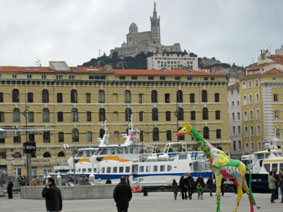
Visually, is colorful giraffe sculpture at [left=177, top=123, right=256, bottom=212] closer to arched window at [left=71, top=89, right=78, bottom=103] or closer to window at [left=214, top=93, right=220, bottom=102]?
arched window at [left=71, top=89, right=78, bottom=103]

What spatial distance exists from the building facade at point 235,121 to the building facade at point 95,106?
9535 mm

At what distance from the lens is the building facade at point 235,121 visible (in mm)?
93438

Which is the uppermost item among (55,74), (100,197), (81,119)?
(55,74)

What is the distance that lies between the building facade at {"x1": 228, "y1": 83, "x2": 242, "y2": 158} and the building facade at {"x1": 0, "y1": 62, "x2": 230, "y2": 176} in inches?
375

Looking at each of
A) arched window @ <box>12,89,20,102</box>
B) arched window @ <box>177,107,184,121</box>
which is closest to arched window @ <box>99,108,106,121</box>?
arched window @ <box>177,107,184,121</box>

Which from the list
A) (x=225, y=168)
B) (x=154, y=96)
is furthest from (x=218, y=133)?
(x=225, y=168)

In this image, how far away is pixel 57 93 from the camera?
77.0 m

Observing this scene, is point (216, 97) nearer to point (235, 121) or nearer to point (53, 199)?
point (235, 121)

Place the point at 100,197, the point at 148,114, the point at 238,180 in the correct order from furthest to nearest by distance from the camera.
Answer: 1. the point at 148,114
2. the point at 100,197
3. the point at 238,180

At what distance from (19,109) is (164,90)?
16835 millimetres

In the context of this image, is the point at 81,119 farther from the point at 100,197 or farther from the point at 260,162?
the point at 100,197

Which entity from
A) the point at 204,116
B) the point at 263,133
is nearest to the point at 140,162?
the point at 204,116

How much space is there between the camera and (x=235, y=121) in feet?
311

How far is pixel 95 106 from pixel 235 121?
2376 cm
